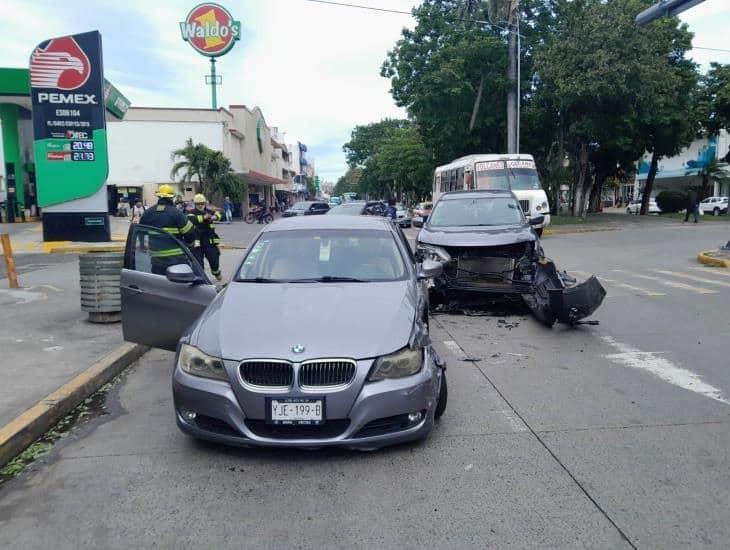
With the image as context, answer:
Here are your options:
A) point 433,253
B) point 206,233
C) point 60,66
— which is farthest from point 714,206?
point 206,233

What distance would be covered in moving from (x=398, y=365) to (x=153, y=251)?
3.24 meters

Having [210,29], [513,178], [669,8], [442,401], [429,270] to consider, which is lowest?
[442,401]

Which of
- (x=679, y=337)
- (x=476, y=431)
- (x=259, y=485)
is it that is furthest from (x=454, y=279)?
(x=259, y=485)

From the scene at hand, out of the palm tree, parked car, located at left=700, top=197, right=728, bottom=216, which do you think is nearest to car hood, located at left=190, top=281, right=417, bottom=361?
the palm tree

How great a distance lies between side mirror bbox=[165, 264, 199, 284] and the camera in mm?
5594

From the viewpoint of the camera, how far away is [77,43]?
20.2 m

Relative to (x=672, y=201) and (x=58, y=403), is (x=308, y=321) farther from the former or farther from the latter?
(x=672, y=201)

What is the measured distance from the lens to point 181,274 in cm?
559

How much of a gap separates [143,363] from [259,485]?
3.55 m

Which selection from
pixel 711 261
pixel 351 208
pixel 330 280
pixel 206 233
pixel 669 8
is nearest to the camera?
pixel 330 280

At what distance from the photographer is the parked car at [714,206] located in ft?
152

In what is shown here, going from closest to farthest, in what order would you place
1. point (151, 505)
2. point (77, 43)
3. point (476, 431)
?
1. point (151, 505)
2. point (476, 431)
3. point (77, 43)

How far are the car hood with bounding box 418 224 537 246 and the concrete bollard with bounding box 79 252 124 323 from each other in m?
4.41

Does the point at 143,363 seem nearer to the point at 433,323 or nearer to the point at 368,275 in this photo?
the point at 368,275
